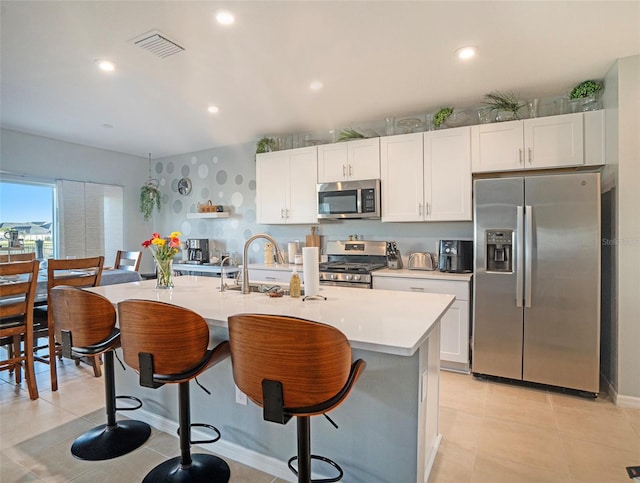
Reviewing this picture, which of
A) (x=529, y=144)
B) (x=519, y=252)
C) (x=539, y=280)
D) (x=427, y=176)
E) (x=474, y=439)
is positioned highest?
(x=529, y=144)

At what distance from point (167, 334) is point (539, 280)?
9.13ft

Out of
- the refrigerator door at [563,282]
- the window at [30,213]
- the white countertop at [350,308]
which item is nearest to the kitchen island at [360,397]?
the white countertop at [350,308]

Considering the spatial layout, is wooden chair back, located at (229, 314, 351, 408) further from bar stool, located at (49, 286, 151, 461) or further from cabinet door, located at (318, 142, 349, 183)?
cabinet door, located at (318, 142, 349, 183)

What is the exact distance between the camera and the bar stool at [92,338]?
1.89m

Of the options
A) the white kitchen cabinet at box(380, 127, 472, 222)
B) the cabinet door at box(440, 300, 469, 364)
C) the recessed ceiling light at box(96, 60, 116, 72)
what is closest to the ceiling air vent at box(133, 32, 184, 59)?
the recessed ceiling light at box(96, 60, 116, 72)

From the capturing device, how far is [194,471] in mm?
1876

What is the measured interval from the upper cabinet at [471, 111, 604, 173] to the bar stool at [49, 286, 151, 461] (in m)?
3.17

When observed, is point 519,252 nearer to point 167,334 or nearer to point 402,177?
point 402,177

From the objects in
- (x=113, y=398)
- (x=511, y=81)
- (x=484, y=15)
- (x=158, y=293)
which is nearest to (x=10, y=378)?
(x=113, y=398)

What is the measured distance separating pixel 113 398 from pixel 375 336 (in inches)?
71.9

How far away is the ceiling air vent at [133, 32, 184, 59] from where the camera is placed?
7.70 feet

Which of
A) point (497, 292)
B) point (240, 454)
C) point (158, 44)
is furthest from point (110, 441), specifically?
point (497, 292)

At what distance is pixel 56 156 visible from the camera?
4.80 meters

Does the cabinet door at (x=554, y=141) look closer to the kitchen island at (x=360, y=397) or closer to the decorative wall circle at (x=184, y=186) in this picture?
the kitchen island at (x=360, y=397)
